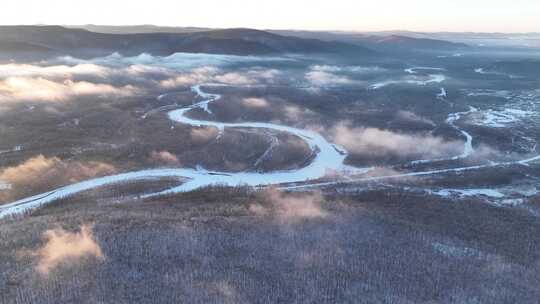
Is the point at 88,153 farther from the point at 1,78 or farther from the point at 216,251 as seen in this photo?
the point at 1,78

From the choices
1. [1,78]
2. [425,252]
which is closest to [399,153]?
[425,252]

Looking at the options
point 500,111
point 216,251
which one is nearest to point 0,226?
point 216,251

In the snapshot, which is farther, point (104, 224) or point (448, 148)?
point (448, 148)

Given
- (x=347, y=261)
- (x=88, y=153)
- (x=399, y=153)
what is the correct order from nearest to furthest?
(x=347, y=261) → (x=88, y=153) → (x=399, y=153)

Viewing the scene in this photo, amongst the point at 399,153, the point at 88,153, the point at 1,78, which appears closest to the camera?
the point at 88,153

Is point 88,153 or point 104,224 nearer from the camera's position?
point 104,224

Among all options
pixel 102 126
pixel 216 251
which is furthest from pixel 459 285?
pixel 102 126

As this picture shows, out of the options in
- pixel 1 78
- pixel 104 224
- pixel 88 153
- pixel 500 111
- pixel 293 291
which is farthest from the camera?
pixel 1 78

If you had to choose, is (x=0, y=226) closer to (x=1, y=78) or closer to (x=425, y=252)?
(x=425, y=252)

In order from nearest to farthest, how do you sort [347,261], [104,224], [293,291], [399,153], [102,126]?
[293,291] < [347,261] < [104,224] < [399,153] < [102,126]
